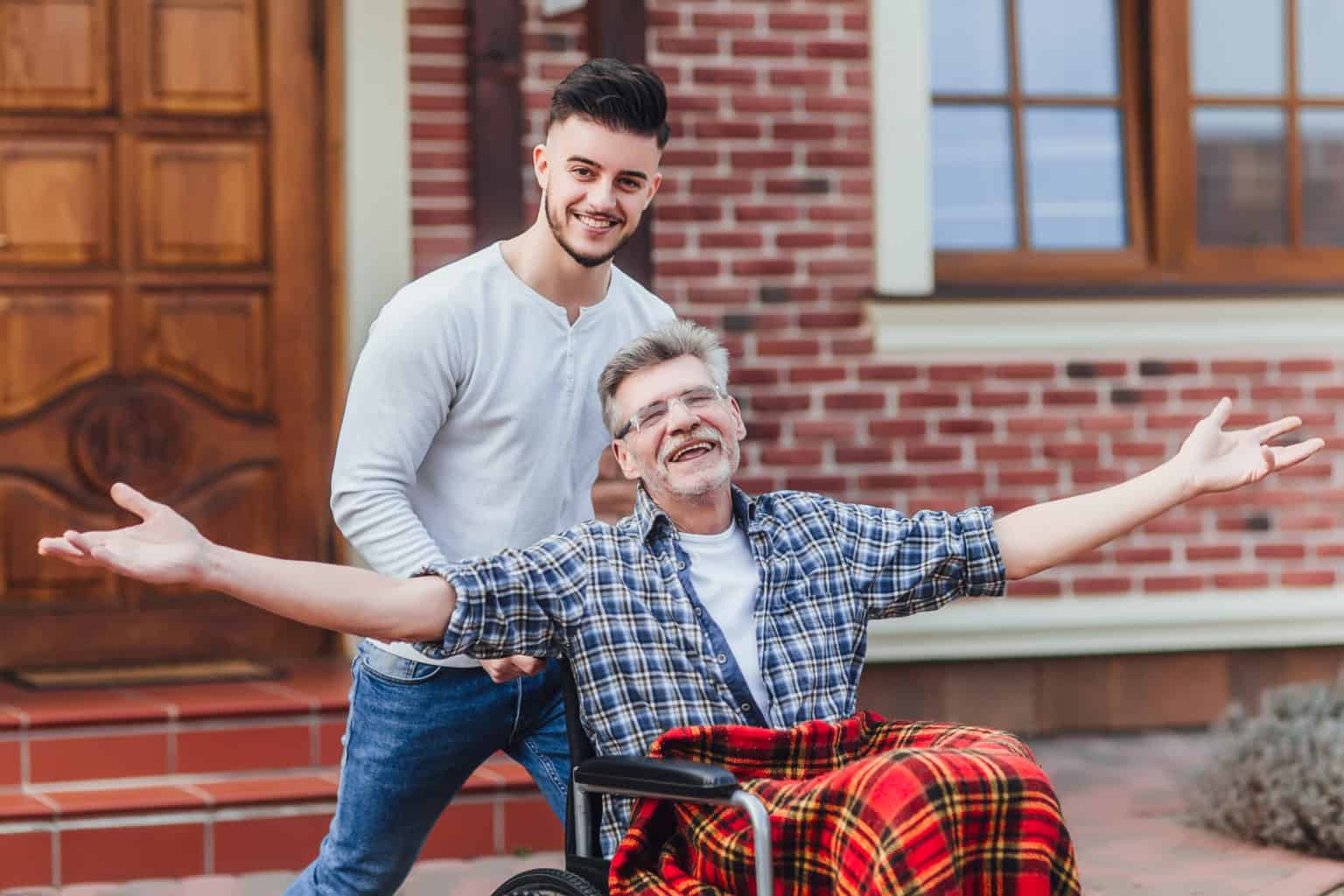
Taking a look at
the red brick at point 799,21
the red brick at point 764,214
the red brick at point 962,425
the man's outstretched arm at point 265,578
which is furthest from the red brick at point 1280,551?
the man's outstretched arm at point 265,578

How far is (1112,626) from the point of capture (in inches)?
228

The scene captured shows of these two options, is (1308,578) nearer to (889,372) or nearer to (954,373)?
(954,373)

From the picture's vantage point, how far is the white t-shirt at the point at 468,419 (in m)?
2.72

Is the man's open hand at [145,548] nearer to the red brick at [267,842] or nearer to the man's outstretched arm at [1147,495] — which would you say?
the man's outstretched arm at [1147,495]

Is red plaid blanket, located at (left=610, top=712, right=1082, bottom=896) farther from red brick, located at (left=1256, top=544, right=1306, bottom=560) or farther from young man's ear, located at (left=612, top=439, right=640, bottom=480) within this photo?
red brick, located at (left=1256, top=544, right=1306, bottom=560)

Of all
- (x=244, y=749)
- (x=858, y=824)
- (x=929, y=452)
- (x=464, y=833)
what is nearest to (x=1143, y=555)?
(x=929, y=452)

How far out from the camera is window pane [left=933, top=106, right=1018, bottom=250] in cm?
597

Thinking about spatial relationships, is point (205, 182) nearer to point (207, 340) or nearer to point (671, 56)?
point (207, 340)

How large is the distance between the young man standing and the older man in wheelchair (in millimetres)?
119

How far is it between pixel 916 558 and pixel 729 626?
34 cm

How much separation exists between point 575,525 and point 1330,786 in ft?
8.10

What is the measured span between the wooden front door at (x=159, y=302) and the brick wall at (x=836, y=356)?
1.78 ft

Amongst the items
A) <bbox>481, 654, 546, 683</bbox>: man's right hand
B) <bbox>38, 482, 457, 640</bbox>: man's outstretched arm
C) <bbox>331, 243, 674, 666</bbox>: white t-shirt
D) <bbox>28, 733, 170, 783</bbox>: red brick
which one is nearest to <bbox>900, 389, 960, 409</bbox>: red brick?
<bbox>28, 733, 170, 783</bbox>: red brick

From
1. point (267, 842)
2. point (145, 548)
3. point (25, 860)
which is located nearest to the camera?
point (145, 548)
